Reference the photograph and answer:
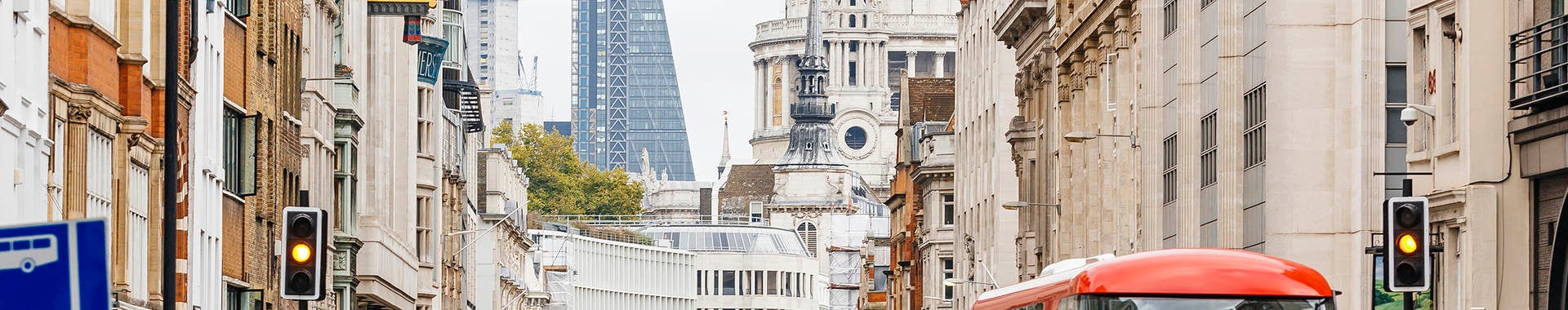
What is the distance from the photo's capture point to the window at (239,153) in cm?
3338

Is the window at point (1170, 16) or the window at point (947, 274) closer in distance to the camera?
the window at point (1170, 16)

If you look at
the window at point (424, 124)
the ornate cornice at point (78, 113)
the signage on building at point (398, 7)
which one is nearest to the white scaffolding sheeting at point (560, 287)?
the window at point (424, 124)

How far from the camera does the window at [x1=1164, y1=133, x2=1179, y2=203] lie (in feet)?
160

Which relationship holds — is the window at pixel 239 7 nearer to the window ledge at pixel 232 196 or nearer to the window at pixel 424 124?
the window ledge at pixel 232 196

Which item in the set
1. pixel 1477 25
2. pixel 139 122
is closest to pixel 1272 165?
pixel 1477 25

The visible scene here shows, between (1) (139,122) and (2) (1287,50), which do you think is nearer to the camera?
(1) (139,122)

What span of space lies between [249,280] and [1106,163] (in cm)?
2479

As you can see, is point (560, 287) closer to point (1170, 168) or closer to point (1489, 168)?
point (1170, 168)

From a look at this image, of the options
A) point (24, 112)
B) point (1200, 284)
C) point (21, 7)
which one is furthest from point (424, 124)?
point (21, 7)

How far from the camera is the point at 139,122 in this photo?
Result: 80.7 feet

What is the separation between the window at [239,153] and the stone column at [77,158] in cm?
1087

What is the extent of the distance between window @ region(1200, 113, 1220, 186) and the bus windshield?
20474 millimetres

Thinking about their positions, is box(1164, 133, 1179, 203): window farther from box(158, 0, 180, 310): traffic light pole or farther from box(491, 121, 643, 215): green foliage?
box(491, 121, 643, 215): green foliage

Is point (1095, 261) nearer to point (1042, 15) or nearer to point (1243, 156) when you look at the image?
point (1243, 156)
